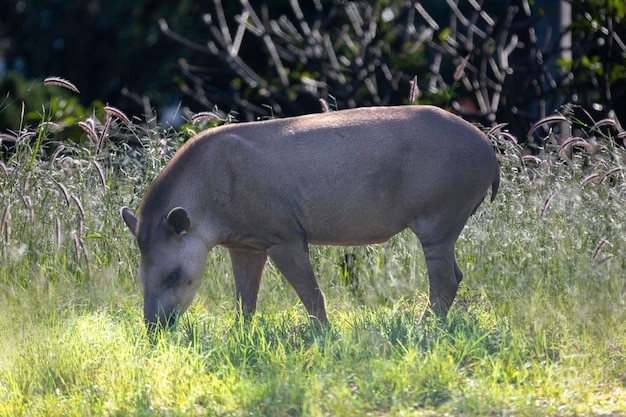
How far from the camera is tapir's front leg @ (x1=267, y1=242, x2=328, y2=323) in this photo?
6.93 metres

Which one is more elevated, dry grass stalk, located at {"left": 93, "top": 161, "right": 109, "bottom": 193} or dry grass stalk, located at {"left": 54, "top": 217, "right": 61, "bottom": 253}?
dry grass stalk, located at {"left": 93, "top": 161, "right": 109, "bottom": 193}

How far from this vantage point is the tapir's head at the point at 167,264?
6.86 meters

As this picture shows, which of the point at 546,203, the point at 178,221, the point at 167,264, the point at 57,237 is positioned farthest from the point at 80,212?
the point at 546,203

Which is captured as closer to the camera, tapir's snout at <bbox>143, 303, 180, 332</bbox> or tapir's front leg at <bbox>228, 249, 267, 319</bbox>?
tapir's snout at <bbox>143, 303, 180, 332</bbox>

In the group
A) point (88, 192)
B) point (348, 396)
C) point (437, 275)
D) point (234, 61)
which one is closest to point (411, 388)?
point (348, 396)

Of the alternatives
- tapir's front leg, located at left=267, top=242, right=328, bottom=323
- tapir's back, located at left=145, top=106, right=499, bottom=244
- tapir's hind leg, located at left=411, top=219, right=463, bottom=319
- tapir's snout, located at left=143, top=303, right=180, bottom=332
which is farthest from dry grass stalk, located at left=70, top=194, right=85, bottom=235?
tapir's hind leg, located at left=411, top=219, right=463, bottom=319

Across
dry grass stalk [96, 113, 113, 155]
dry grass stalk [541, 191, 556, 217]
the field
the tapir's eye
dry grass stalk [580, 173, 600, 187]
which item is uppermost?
dry grass stalk [96, 113, 113, 155]

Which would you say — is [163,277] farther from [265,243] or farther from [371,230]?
[371,230]

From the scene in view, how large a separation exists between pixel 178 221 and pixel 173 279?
42cm

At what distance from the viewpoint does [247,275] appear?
736 centimetres

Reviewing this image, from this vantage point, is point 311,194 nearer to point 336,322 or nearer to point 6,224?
point 336,322

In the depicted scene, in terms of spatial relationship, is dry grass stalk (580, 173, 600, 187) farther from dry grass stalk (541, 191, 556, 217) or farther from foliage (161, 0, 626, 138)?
foliage (161, 0, 626, 138)

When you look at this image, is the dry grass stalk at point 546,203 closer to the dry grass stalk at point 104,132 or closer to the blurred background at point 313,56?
the blurred background at point 313,56

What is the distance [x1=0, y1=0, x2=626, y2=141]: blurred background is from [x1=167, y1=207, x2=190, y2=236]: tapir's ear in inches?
106
